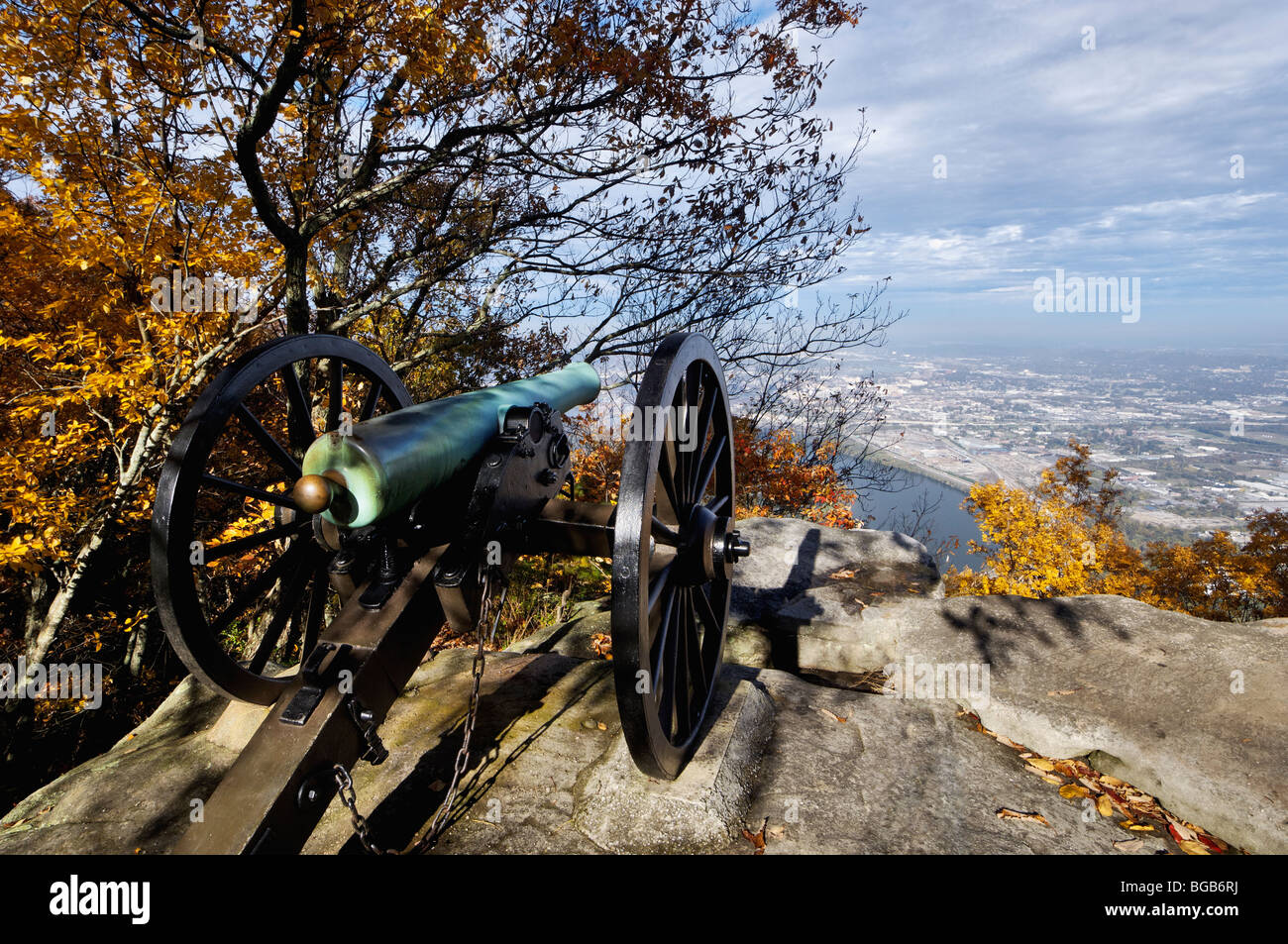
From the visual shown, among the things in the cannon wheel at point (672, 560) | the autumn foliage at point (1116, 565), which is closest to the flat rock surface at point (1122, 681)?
the cannon wheel at point (672, 560)

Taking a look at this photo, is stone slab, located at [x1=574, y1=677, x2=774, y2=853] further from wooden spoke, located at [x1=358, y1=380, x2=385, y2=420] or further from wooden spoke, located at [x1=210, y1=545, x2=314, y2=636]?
wooden spoke, located at [x1=358, y1=380, x2=385, y2=420]

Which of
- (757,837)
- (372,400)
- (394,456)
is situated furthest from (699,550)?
(372,400)

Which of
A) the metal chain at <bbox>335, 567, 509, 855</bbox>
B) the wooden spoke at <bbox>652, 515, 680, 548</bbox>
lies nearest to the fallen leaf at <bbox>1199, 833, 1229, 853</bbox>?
the wooden spoke at <bbox>652, 515, 680, 548</bbox>

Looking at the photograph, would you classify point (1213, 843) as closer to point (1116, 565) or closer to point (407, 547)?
point (407, 547)

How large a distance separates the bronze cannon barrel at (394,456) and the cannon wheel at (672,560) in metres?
0.72

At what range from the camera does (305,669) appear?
2.17 metres

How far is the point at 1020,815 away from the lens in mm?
2844

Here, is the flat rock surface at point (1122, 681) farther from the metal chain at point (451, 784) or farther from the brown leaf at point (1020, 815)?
the metal chain at point (451, 784)

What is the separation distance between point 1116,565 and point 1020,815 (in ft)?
63.0

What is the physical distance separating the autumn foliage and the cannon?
12.9 meters

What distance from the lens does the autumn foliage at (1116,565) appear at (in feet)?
45.4

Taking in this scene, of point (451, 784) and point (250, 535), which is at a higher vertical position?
point (250, 535)
